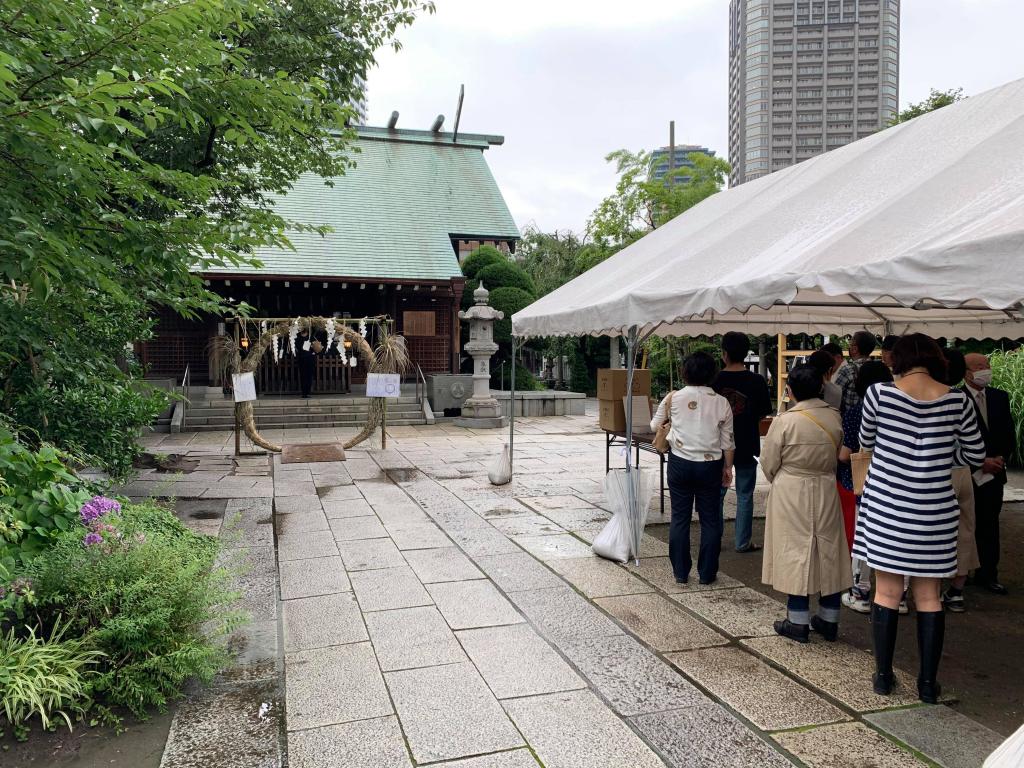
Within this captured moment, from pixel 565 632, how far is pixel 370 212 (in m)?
17.9

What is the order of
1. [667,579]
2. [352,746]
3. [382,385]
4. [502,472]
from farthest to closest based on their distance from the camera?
[382,385] < [502,472] < [667,579] < [352,746]

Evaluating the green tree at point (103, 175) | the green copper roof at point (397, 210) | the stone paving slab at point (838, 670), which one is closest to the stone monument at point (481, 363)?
the green copper roof at point (397, 210)

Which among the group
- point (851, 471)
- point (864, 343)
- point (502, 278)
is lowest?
point (851, 471)

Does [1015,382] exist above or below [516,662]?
above

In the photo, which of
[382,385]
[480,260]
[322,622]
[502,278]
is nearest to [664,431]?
[322,622]

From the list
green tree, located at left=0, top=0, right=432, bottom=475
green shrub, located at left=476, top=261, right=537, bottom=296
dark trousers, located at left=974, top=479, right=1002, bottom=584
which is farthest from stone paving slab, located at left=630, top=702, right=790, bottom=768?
green shrub, located at left=476, top=261, right=537, bottom=296

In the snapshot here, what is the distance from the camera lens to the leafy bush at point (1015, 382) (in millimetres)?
9438

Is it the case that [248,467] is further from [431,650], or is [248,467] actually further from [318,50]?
[431,650]

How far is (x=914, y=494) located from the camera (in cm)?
304

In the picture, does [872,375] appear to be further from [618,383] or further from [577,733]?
[618,383]

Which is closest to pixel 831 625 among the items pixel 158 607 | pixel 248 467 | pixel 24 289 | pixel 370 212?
pixel 158 607

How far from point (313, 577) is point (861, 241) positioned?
13.2 ft

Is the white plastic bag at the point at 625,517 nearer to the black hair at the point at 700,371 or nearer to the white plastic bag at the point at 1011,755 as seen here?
the black hair at the point at 700,371

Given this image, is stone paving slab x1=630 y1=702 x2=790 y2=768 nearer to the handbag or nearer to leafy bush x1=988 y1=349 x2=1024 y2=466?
the handbag
